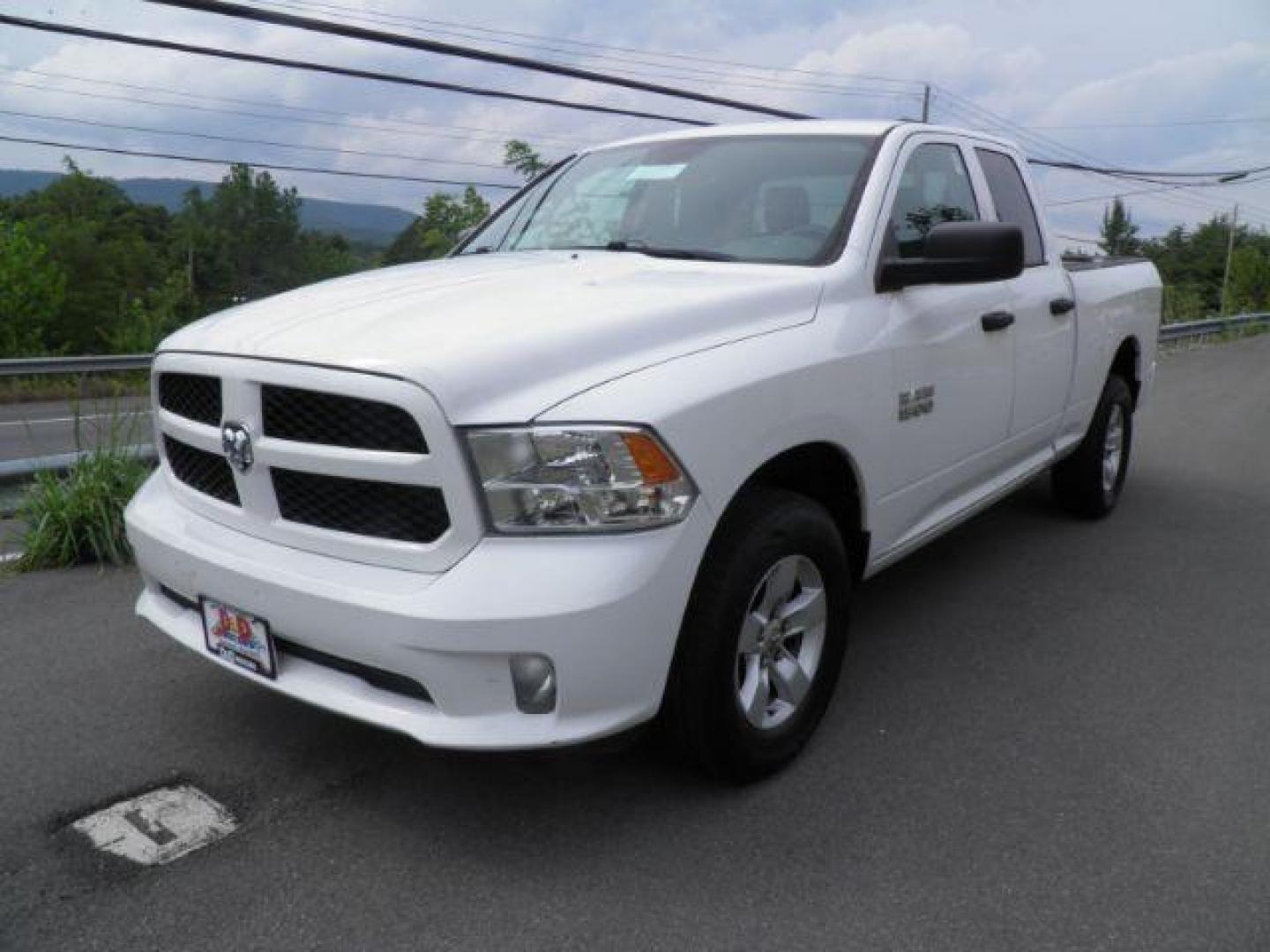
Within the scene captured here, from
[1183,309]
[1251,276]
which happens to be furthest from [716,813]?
[1251,276]

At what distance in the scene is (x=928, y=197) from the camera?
369cm

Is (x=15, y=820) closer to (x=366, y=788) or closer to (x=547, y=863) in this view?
(x=366, y=788)

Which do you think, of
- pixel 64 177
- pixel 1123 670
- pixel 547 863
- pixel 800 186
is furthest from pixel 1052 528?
pixel 64 177

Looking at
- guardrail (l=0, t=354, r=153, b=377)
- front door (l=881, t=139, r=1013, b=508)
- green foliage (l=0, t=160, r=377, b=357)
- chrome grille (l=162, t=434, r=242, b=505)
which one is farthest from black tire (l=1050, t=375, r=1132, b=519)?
green foliage (l=0, t=160, r=377, b=357)

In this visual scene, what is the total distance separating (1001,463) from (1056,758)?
1467 mm

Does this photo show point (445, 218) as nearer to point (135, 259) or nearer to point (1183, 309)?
point (1183, 309)

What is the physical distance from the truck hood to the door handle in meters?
0.95

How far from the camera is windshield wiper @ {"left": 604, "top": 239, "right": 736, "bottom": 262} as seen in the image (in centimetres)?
330

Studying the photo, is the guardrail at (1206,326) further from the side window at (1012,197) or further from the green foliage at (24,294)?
the green foliage at (24,294)

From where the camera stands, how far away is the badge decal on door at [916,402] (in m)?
3.21

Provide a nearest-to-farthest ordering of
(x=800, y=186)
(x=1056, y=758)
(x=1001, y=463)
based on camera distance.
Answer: (x=1056, y=758) → (x=800, y=186) → (x=1001, y=463)

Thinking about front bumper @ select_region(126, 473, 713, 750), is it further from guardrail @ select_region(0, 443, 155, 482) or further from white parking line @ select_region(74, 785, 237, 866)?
guardrail @ select_region(0, 443, 155, 482)

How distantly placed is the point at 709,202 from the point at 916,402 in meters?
0.99

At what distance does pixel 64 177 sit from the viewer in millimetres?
72375
